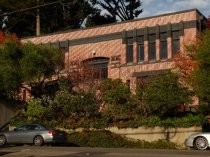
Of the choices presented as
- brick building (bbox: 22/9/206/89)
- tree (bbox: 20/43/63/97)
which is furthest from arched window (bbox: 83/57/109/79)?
tree (bbox: 20/43/63/97)

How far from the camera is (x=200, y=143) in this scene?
88.5ft

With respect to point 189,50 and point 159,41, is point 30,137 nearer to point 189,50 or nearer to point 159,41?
point 189,50

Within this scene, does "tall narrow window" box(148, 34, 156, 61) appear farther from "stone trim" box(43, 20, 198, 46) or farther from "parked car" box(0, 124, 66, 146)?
"parked car" box(0, 124, 66, 146)

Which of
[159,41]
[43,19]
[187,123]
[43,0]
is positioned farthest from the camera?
[43,19]

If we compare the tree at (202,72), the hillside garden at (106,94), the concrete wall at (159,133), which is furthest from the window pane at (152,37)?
the concrete wall at (159,133)

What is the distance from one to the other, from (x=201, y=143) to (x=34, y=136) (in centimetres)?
964

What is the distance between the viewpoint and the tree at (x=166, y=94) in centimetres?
3375

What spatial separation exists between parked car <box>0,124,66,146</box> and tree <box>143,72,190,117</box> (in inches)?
241

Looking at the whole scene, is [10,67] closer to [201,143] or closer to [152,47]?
[152,47]

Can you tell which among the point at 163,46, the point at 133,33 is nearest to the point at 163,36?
the point at 163,46

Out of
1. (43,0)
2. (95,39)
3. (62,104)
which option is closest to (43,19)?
(43,0)

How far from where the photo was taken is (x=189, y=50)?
119ft

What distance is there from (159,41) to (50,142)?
61.1ft

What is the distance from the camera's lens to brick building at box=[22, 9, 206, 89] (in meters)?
45.2
